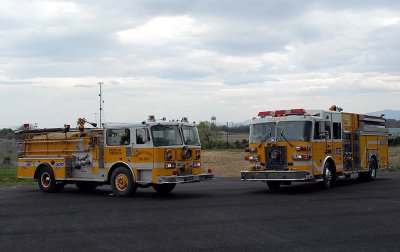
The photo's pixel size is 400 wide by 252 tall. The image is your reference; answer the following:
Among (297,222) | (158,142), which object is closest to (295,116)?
(158,142)

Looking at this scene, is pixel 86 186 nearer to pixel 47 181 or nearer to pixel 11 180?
pixel 47 181

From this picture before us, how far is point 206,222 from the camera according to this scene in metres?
11.4

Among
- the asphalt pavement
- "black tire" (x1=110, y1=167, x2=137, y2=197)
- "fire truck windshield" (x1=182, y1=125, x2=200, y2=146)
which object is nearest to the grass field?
the asphalt pavement

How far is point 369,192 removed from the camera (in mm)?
17688

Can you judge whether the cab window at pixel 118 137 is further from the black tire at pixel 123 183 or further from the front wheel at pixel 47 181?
the front wheel at pixel 47 181

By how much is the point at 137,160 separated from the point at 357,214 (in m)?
7.05

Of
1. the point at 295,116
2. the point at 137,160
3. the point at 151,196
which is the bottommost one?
the point at 151,196

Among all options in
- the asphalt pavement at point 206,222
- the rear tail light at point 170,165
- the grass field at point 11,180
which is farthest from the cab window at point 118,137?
the grass field at point 11,180

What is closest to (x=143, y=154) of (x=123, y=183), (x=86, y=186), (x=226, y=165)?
(x=123, y=183)

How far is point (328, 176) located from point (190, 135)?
5153mm

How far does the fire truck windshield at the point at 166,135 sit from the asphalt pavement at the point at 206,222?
5.60 ft

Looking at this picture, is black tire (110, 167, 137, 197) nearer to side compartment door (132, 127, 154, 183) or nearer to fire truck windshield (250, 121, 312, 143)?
side compartment door (132, 127, 154, 183)

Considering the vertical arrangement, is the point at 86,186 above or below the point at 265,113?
below

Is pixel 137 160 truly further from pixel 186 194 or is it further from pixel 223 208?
pixel 223 208
